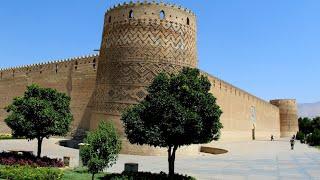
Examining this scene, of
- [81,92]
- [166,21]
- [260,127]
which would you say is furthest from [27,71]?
[260,127]

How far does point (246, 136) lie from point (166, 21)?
18.9 meters

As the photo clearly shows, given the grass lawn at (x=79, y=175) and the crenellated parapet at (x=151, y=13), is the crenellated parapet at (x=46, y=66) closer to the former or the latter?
the crenellated parapet at (x=151, y=13)

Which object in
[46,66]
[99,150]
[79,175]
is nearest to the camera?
[99,150]

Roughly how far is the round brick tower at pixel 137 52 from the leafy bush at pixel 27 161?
4.78 metres

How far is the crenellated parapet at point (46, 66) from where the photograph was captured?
21.6m

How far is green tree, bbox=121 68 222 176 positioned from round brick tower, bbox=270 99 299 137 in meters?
43.1

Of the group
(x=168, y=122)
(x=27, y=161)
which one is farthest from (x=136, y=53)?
(x=168, y=122)

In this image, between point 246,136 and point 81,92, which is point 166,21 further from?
point 246,136

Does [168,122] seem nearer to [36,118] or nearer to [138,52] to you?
[36,118]

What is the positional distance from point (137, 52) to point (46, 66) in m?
10.0

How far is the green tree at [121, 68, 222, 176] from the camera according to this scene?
8.65 metres

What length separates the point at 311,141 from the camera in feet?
97.7

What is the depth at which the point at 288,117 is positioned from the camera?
49.9m

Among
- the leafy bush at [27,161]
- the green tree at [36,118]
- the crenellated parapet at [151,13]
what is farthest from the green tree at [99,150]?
the crenellated parapet at [151,13]
